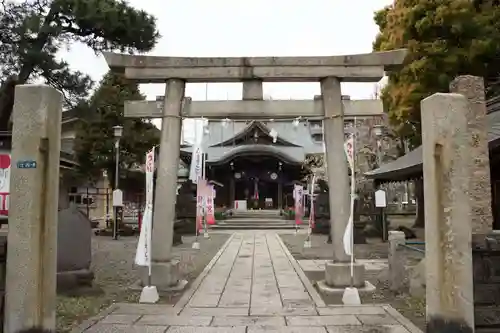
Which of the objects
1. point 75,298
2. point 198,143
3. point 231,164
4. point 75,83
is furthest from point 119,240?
point 231,164

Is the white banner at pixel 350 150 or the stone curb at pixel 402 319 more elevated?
the white banner at pixel 350 150

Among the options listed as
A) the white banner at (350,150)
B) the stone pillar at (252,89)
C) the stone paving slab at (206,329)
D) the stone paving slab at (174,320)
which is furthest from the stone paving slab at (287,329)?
the stone pillar at (252,89)

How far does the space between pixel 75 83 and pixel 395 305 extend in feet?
32.6

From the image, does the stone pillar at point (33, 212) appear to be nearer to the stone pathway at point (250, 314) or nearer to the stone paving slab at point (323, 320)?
the stone pathway at point (250, 314)

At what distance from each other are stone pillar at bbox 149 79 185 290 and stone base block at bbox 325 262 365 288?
3086 mm

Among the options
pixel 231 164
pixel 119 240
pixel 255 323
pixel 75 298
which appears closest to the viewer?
pixel 255 323

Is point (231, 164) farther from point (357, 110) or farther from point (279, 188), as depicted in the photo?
point (357, 110)

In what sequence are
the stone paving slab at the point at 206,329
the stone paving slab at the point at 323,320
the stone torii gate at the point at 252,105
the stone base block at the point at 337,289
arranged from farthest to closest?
1. the stone torii gate at the point at 252,105
2. the stone base block at the point at 337,289
3. the stone paving slab at the point at 323,320
4. the stone paving slab at the point at 206,329

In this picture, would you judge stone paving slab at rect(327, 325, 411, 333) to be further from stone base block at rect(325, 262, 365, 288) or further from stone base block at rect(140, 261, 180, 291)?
stone base block at rect(140, 261, 180, 291)

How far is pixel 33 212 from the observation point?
5227 mm

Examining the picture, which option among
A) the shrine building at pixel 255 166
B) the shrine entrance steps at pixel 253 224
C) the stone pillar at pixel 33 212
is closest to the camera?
the stone pillar at pixel 33 212

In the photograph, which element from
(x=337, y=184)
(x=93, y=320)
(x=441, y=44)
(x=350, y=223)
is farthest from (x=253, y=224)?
(x=93, y=320)

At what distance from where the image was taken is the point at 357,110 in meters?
9.21

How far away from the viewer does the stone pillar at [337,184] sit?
8805mm
